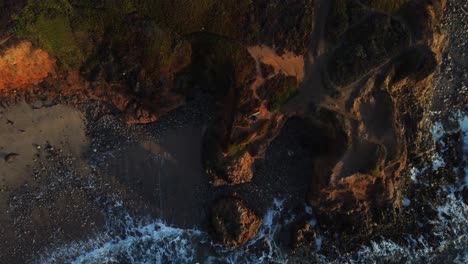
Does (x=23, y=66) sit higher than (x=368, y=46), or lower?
lower

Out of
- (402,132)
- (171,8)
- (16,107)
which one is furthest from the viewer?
(402,132)

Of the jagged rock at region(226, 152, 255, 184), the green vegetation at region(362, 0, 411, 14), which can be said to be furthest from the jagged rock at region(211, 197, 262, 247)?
the green vegetation at region(362, 0, 411, 14)

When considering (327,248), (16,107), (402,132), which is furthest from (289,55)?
(16,107)

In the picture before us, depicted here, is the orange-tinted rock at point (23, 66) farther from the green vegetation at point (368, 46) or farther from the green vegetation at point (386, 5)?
the green vegetation at point (386, 5)

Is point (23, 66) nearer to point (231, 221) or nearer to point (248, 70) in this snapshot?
point (248, 70)

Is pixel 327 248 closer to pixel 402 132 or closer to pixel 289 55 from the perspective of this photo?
pixel 402 132

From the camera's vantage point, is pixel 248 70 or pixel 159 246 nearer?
pixel 248 70

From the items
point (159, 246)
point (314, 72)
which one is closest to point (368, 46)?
point (314, 72)
